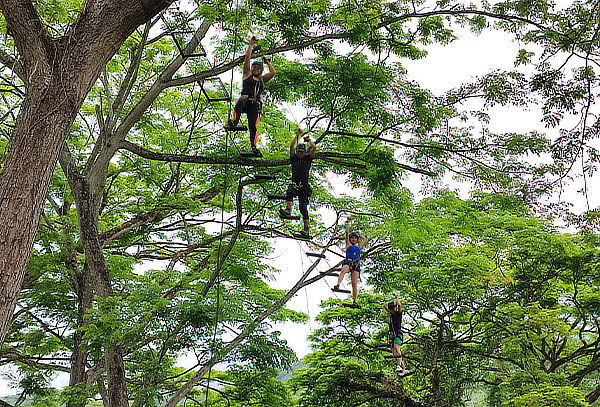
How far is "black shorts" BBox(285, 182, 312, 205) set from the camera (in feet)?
23.0

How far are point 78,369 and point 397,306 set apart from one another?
18.1ft

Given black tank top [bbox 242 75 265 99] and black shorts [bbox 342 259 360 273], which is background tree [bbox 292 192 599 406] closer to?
black shorts [bbox 342 259 360 273]

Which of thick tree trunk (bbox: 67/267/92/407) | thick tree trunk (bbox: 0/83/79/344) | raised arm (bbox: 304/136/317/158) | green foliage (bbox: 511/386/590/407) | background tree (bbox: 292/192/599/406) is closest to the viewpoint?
thick tree trunk (bbox: 0/83/79/344)

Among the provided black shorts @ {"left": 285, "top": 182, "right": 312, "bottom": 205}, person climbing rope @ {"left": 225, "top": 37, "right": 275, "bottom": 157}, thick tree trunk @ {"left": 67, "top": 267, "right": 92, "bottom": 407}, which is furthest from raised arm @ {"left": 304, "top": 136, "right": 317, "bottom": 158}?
thick tree trunk @ {"left": 67, "top": 267, "right": 92, "bottom": 407}

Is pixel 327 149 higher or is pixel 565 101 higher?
pixel 327 149

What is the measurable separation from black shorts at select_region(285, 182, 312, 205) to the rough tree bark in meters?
2.64

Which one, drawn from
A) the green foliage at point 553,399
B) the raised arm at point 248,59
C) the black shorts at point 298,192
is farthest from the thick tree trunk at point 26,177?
the green foliage at point 553,399

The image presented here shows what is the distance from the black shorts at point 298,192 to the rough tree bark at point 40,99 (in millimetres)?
2639

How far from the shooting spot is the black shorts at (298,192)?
7.00m

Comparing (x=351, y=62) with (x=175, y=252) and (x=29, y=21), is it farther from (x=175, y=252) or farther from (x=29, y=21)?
(x=175, y=252)

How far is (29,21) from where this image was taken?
489 centimetres

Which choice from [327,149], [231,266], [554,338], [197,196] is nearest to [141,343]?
[231,266]

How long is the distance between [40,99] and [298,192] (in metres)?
3.20

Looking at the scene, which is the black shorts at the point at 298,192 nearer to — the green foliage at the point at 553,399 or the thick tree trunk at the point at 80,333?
the thick tree trunk at the point at 80,333
